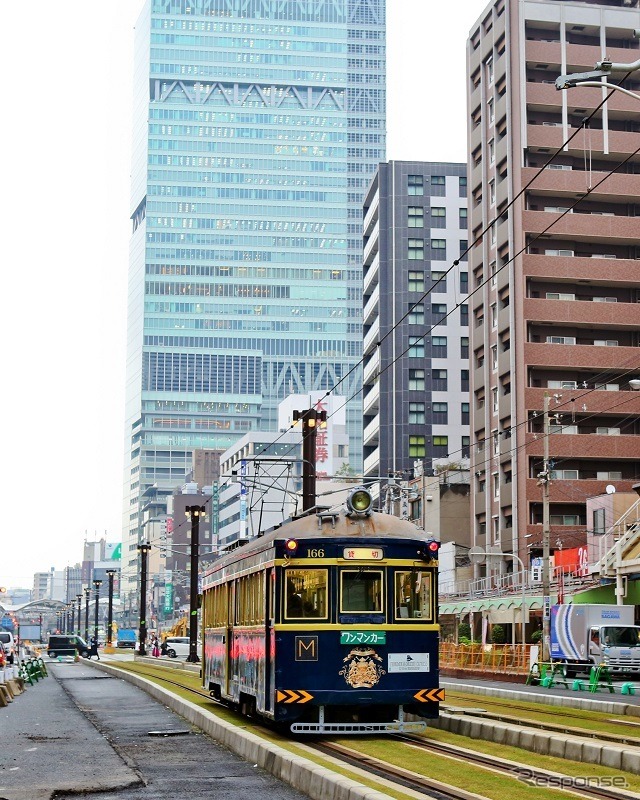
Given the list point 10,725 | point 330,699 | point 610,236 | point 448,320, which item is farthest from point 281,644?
point 448,320

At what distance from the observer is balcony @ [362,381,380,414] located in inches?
4119

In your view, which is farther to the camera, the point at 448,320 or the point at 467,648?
the point at 448,320

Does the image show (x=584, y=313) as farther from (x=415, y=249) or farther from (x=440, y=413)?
(x=415, y=249)

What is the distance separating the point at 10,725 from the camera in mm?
22844

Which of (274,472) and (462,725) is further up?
(274,472)

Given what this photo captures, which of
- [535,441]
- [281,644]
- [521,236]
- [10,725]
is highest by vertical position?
[521,236]

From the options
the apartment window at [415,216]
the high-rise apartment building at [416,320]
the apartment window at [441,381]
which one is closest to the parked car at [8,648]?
the high-rise apartment building at [416,320]

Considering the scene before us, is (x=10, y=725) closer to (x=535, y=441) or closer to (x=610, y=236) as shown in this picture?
(x=535, y=441)

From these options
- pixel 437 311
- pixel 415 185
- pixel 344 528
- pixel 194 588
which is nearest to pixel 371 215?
pixel 415 185

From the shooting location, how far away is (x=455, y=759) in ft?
47.1

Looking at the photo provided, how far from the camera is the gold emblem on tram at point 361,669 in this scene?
17.4 m

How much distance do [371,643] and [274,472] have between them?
136848 mm

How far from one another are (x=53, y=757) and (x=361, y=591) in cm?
472
